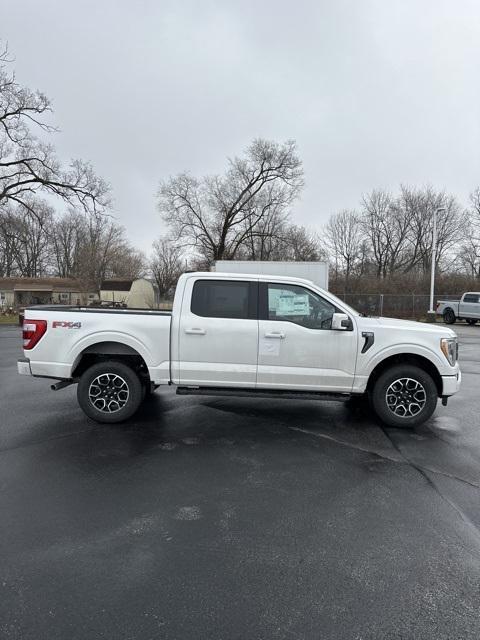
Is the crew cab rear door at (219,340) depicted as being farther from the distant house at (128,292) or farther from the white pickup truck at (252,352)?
the distant house at (128,292)

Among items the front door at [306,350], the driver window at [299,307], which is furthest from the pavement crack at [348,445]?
the driver window at [299,307]

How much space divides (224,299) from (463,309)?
25.7 meters

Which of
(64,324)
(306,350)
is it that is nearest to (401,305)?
(306,350)

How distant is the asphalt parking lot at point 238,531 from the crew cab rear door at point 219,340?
712 millimetres

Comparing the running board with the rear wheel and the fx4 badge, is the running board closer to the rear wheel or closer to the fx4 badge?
the fx4 badge

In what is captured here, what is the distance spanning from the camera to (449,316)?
A: 2719cm

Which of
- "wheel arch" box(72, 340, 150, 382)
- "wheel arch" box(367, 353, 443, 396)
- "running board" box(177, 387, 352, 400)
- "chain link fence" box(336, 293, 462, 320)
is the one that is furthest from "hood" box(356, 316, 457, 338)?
"chain link fence" box(336, 293, 462, 320)

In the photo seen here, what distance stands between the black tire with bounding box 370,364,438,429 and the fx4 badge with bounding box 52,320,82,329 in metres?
4.03

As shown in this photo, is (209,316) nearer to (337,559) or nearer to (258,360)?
(258,360)

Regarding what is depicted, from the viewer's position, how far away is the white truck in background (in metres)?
19.3

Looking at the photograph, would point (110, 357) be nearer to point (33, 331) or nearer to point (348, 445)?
point (33, 331)

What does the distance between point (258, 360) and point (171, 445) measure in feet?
4.98

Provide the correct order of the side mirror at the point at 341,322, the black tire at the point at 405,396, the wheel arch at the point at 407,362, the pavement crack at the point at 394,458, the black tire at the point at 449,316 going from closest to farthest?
the pavement crack at the point at 394,458
the side mirror at the point at 341,322
the black tire at the point at 405,396
the wheel arch at the point at 407,362
the black tire at the point at 449,316

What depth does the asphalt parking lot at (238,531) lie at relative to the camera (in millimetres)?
2127
